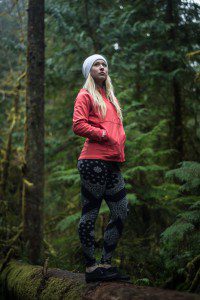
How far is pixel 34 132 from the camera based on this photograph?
25.0 feet

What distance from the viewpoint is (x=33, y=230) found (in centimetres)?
753

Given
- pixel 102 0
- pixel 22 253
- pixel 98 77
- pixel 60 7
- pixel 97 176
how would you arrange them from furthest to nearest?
pixel 102 0 → pixel 60 7 → pixel 22 253 → pixel 98 77 → pixel 97 176

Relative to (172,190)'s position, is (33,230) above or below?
below

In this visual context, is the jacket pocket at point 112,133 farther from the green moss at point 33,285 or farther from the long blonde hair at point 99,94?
the green moss at point 33,285

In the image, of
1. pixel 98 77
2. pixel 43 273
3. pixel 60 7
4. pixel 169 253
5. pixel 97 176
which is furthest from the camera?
pixel 60 7

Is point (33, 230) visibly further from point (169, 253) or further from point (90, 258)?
point (90, 258)

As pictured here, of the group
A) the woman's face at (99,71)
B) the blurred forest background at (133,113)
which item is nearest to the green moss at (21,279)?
the blurred forest background at (133,113)

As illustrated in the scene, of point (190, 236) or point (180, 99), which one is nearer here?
point (190, 236)

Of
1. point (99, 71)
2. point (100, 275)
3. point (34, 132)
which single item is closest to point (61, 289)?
point (100, 275)

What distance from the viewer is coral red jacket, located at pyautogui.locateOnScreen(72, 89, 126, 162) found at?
13.3ft

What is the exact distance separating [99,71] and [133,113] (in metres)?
3.42

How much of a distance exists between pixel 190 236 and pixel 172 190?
229 centimetres

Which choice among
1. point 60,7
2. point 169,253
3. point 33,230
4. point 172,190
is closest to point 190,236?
point 169,253

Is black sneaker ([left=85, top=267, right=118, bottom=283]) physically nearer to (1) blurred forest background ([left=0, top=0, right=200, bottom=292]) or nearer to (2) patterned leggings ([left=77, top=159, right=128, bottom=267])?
(2) patterned leggings ([left=77, top=159, right=128, bottom=267])
